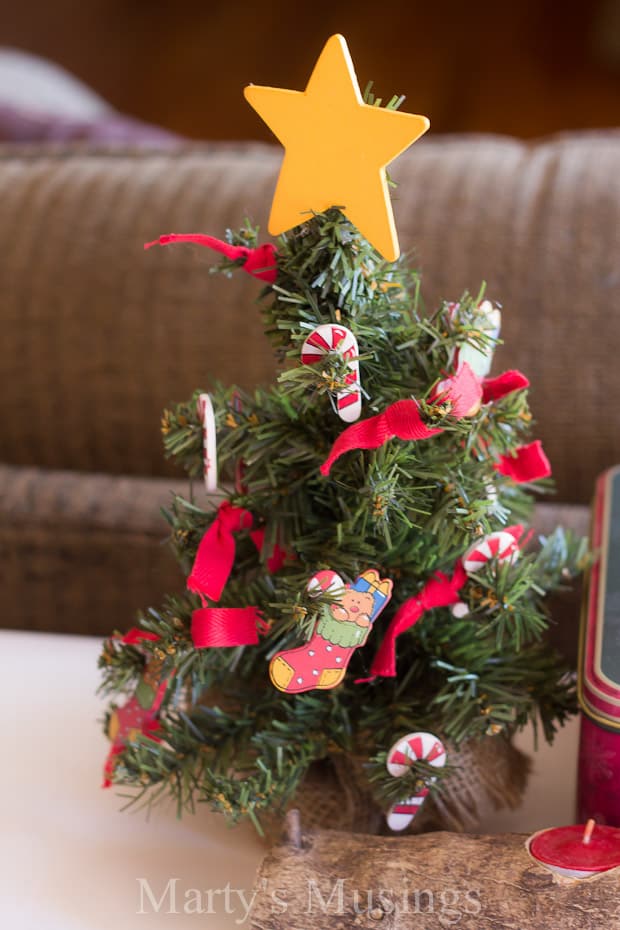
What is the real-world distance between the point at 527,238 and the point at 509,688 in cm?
46

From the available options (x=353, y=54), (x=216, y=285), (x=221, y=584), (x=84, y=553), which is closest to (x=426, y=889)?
(x=221, y=584)

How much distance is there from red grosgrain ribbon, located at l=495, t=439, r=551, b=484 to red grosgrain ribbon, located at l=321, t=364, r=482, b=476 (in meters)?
0.07

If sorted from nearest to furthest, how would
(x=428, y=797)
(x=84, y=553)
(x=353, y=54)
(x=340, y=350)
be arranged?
(x=340, y=350)
(x=428, y=797)
(x=84, y=553)
(x=353, y=54)

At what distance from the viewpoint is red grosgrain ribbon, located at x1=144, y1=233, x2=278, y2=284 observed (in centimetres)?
44

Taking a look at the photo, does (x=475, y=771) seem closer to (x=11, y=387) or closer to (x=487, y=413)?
(x=487, y=413)

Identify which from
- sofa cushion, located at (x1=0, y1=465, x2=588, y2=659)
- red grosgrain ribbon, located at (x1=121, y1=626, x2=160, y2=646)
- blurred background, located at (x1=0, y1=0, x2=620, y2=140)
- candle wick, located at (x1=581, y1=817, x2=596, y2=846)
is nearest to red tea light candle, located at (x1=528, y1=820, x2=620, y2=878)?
candle wick, located at (x1=581, y1=817, x2=596, y2=846)

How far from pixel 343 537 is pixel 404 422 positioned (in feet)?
0.22

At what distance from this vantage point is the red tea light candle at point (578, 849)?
1.33 ft

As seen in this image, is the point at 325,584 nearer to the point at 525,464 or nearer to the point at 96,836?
the point at 525,464

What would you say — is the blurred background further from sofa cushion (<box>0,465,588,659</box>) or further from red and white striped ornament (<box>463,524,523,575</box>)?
red and white striped ornament (<box>463,524,523,575</box>)

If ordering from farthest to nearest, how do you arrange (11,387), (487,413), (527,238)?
(11,387)
(527,238)
(487,413)

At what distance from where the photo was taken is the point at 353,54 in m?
2.40

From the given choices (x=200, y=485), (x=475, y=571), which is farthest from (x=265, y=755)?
(x=200, y=485)

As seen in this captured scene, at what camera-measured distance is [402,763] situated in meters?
0.46
